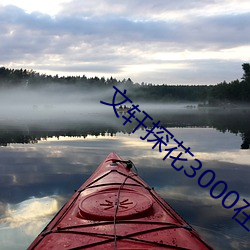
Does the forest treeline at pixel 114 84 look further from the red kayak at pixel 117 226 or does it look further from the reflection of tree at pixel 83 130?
the red kayak at pixel 117 226

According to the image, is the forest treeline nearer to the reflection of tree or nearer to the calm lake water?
the reflection of tree

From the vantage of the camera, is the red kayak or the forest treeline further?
the forest treeline

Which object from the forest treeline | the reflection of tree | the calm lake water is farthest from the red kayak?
the forest treeline

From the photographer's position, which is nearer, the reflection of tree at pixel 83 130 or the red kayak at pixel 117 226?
the red kayak at pixel 117 226

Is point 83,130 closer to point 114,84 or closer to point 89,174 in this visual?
point 89,174

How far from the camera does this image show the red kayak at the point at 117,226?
4.21 metres

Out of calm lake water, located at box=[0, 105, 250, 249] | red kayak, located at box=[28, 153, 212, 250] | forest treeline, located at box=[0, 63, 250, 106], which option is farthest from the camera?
forest treeline, located at box=[0, 63, 250, 106]

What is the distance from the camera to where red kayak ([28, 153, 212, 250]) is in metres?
4.21

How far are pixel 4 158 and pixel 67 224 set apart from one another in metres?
10.5

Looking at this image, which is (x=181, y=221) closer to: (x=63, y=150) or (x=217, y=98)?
(x=63, y=150)

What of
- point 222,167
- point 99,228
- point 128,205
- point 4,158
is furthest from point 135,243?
point 4,158

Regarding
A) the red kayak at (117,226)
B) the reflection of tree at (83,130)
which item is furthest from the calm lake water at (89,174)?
the red kayak at (117,226)

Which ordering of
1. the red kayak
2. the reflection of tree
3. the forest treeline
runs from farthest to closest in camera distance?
the forest treeline
the reflection of tree
the red kayak

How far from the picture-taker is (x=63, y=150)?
1669 centimetres
